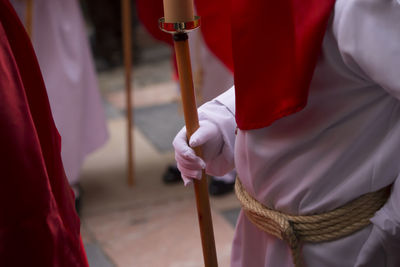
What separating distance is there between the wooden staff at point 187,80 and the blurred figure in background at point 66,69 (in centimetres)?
184

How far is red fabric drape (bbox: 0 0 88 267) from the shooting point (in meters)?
1.07

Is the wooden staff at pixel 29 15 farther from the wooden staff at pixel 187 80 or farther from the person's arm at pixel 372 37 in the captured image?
the person's arm at pixel 372 37

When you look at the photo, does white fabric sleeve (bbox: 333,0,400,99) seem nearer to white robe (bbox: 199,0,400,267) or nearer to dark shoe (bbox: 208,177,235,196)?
white robe (bbox: 199,0,400,267)

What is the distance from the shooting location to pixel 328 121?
4.18 feet

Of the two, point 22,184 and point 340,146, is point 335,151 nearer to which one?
point 340,146

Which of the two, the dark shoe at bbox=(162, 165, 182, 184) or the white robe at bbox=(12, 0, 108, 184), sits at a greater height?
the white robe at bbox=(12, 0, 108, 184)

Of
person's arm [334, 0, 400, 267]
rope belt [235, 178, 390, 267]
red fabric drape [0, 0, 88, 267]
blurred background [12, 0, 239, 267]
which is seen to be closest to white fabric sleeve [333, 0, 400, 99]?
person's arm [334, 0, 400, 267]

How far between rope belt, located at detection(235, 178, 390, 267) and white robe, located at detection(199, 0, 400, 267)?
0.05ft

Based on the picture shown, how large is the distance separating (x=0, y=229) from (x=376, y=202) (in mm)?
746

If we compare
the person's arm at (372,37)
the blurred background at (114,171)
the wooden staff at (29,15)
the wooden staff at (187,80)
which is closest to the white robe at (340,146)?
the person's arm at (372,37)

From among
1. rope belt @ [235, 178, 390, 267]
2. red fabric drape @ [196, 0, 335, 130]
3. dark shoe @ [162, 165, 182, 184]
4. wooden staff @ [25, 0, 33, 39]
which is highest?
red fabric drape @ [196, 0, 335, 130]

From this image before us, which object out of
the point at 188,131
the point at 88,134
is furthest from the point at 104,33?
the point at 188,131

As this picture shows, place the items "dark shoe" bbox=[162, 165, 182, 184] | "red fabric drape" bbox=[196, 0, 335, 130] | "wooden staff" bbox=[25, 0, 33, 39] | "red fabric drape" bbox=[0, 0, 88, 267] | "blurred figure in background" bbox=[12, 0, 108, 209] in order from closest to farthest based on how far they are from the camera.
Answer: "red fabric drape" bbox=[0, 0, 88, 267]
"red fabric drape" bbox=[196, 0, 335, 130]
"wooden staff" bbox=[25, 0, 33, 39]
"blurred figure in background" bbox=[12, 0, 108, 209]
"dark shoe" bbox=[162, 165, 182, 184]

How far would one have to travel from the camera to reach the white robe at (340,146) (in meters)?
1.15
